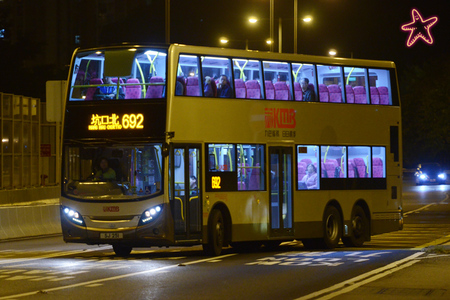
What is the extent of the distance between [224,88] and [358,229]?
5458mm

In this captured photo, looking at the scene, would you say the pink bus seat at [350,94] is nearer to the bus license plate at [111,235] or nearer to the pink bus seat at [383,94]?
the pink bus seat at [383,94]

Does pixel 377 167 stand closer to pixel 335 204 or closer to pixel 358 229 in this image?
pixel 358 229

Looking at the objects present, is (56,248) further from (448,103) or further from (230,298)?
(448,103)

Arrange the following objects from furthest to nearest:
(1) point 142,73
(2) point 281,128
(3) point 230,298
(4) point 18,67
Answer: (4) point 18,67 < (2) point 281,128 < (1) point 142,73 < (3) point 230,298

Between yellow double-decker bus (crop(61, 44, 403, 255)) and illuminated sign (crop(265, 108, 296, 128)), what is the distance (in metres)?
0.03

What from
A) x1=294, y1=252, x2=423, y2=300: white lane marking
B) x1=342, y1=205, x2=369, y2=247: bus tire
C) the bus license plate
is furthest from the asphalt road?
the bus license plate

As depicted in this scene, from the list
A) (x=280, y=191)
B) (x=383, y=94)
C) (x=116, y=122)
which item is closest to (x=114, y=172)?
(x=116, y=122)

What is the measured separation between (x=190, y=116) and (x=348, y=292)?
275 inches

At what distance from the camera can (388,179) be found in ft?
76.9

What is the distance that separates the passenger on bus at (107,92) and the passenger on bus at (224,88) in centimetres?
220

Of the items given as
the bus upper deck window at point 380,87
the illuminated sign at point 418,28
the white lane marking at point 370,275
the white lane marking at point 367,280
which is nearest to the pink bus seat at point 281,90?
the bus upper deck window at point 380,87

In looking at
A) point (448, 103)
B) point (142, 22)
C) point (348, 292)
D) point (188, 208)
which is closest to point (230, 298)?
point (348, 292)

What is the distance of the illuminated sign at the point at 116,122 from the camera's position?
18086 mm

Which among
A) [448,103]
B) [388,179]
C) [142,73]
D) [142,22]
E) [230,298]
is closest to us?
[230,298]
